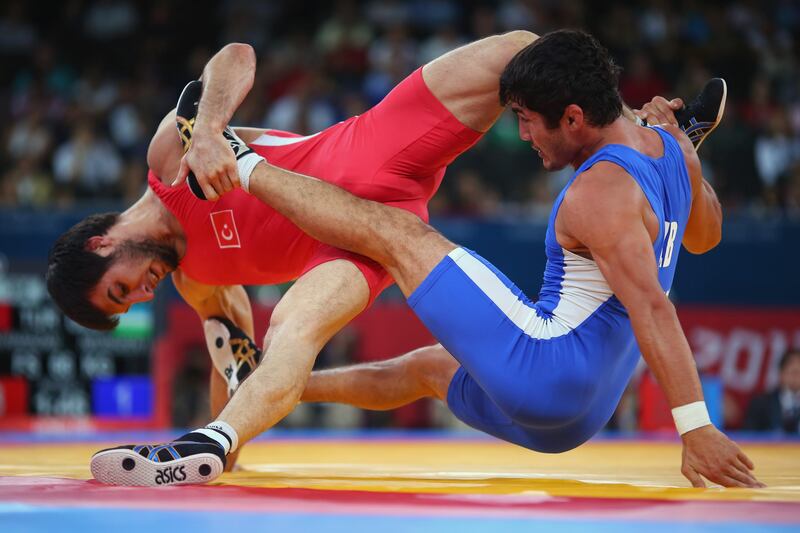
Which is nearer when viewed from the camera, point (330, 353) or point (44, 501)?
point (44, 501)

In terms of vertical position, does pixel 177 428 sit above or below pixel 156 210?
below

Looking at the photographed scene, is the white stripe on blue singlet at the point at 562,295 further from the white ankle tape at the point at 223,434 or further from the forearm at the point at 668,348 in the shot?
the white ankle tape at the point at 223,434

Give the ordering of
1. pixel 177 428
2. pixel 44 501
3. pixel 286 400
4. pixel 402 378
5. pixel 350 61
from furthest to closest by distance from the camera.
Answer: pixel 350 61
pixel 177 428
pixel 402 378
pixel 286 400
pixel 44 501

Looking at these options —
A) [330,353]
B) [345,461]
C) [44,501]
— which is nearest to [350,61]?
[330,353]

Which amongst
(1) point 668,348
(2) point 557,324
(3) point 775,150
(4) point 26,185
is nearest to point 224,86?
(2) point 557,324

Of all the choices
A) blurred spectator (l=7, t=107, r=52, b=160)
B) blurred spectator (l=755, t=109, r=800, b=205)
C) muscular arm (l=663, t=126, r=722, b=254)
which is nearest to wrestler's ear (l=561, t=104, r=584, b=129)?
muscular arm (l=663, t=126, r=722, b=254)

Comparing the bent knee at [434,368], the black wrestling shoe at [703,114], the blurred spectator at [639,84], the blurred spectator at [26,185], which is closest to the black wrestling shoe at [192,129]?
the bent knee at [434,368]

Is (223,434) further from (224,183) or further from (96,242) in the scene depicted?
(96,242)

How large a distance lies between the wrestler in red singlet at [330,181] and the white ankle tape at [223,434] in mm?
663

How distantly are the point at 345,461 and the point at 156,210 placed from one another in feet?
3.97

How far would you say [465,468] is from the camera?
3.67 meters

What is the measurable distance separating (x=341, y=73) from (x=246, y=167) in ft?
22.3

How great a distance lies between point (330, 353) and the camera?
7.48 metres

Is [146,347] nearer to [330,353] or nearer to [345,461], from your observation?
[330,353]
